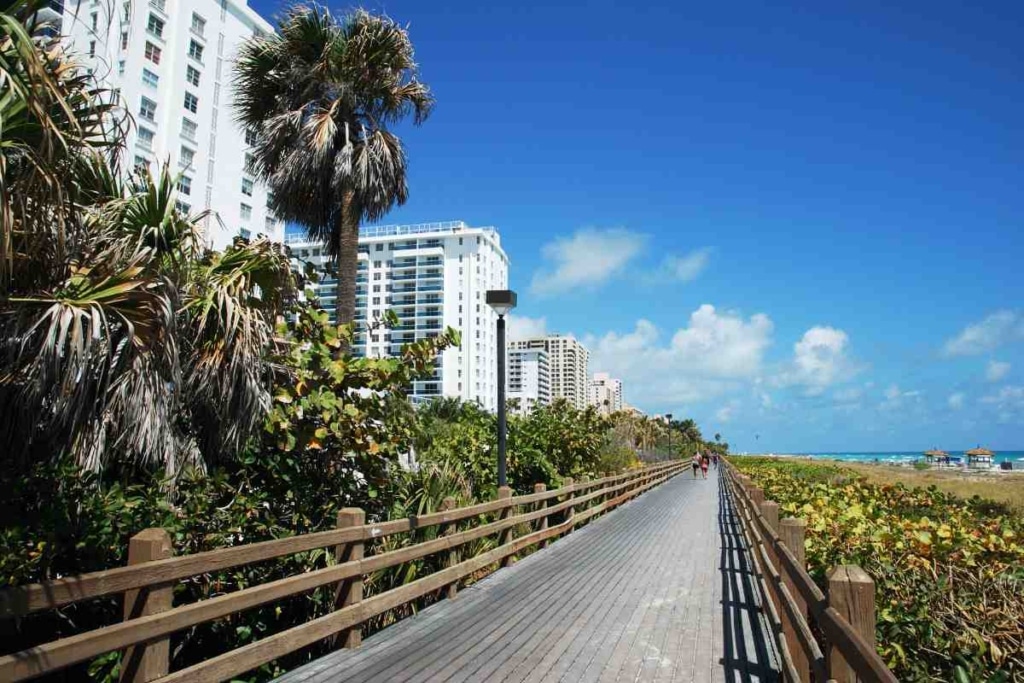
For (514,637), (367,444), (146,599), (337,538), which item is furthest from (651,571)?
(146,599)

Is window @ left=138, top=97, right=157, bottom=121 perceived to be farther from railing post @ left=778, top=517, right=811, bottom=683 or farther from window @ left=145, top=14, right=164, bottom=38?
railing post @ left=778, top=517, right=811, bottom=683

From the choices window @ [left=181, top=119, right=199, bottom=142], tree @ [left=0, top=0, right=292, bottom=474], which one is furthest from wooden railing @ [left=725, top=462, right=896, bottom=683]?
window @ [left=181, top=119, right=199, bottom=142]

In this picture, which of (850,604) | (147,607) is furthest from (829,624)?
(147,607)

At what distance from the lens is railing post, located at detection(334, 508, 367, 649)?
5.54 meters

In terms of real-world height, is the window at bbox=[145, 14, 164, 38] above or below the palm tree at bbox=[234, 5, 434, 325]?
above

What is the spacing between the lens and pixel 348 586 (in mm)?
5539

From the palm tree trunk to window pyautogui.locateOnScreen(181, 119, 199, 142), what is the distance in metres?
42.5

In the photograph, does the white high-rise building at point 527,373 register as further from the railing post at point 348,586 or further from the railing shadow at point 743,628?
the railing post at point 348,586

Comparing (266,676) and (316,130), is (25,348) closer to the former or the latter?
(266,676)

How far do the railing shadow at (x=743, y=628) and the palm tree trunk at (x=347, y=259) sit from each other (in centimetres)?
851

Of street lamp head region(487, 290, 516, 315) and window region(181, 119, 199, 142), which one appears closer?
street lamp head region(487, 290, 516, 315)

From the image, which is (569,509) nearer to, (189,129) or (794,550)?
(794,550)

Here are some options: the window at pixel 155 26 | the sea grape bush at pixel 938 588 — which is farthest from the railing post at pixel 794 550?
the window at pixel 155 26

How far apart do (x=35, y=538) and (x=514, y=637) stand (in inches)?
144
